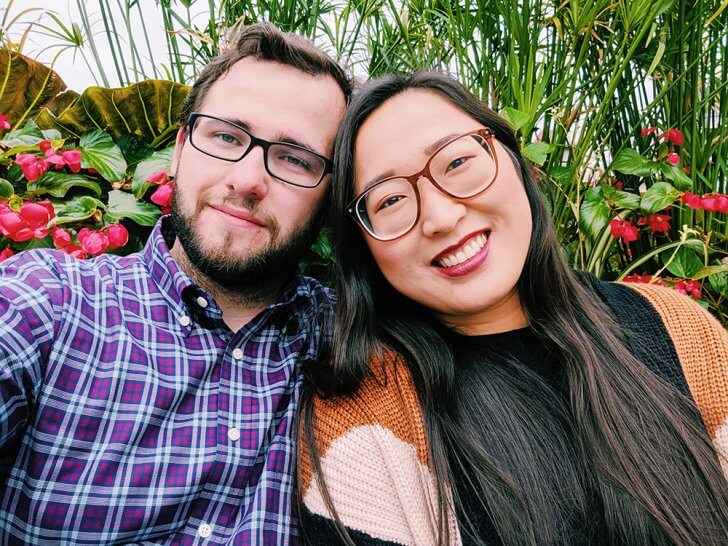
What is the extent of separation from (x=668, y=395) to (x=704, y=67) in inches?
53.5

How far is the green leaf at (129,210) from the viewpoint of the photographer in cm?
133

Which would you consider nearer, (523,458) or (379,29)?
(523,458)

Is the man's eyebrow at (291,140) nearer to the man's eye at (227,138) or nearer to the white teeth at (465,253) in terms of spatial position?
the man's eye at (227,138)

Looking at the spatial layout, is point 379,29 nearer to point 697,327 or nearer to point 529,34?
point 529,34

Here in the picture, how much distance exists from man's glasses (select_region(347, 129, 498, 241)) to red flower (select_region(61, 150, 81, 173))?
2.75 feet

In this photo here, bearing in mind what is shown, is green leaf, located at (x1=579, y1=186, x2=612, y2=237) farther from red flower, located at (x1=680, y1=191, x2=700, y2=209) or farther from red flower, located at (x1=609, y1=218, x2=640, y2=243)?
red flower, located at (x1=680, y1=191, x2=700, y2=209)

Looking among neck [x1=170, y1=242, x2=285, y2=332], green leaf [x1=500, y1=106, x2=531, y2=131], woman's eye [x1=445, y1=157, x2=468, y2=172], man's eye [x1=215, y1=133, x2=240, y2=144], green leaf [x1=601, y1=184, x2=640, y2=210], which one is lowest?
neck [x1=170, y1=242, x2=285, y2=332]

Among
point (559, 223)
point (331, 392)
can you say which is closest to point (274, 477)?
point (331, 392)

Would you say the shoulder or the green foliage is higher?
the green foliage

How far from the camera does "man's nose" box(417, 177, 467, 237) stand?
1005 mm

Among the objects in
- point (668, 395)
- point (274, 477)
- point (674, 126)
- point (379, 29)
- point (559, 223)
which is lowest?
point (274, 477)

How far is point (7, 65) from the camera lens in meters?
1.49

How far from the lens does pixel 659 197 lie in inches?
61.7

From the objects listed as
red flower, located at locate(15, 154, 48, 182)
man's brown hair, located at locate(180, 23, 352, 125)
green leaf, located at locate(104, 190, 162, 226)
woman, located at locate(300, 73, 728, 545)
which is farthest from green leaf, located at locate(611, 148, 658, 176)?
red flower, located at locate(15, 154, 48, 182)
